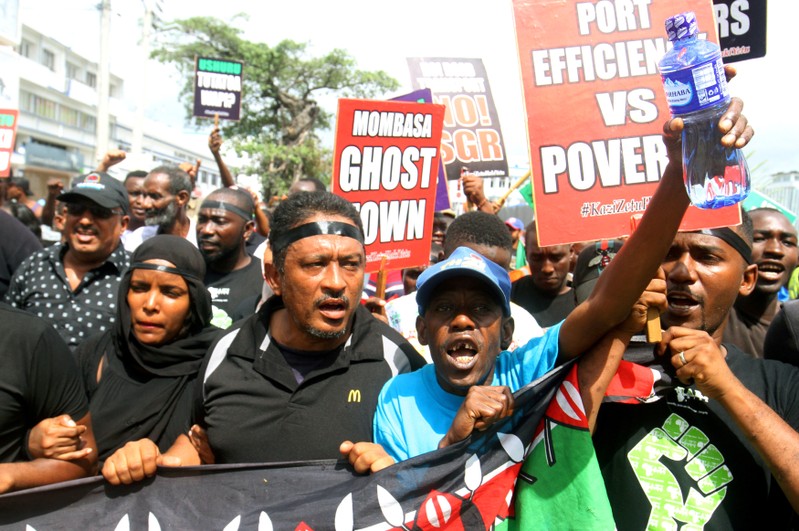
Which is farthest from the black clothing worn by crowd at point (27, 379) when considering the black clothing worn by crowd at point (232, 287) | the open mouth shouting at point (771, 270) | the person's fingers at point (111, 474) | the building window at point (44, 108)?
the building window at point (44, 108)

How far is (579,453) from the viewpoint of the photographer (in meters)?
2.06

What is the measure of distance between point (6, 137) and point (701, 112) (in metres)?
7.85

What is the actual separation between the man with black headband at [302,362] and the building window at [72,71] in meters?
65.6

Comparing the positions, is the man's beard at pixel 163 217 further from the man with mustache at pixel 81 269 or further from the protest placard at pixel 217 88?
the protest placard at pixel 217 88

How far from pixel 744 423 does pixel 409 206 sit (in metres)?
2.64

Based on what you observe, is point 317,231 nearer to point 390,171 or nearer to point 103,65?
point 390,171

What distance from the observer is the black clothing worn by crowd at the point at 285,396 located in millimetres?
2402

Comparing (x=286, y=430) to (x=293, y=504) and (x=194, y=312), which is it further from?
(x=194, y=312)

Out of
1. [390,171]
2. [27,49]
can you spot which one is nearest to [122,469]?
[390,171]

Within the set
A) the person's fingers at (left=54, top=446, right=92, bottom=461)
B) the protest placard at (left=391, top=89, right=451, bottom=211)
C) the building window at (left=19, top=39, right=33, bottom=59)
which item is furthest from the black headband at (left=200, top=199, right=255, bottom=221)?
the building window at (left=19, top=39, right=33, bottom=59)

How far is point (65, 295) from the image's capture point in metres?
3.76

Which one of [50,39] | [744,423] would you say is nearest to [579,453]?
[744,423]

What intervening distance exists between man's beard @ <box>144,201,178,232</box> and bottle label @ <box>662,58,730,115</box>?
4.69 m

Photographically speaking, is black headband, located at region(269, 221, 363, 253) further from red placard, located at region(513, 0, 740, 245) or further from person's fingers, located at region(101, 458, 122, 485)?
person's fingers, located at region(101, 458, 122, 485)
